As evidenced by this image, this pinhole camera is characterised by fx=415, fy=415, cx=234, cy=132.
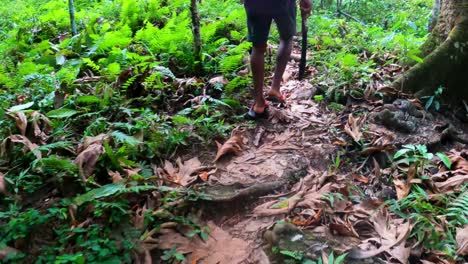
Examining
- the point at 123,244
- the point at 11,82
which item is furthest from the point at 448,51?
the point at 11,82

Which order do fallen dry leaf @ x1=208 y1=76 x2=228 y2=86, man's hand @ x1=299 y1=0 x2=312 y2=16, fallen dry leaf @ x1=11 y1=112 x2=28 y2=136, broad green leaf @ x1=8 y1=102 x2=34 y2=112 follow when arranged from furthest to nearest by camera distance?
1. fallen dry leaf @ x1=208 y1=76 x2=228 y2=86
2. man's hand @ x1=299 y1=0 x2=312 y2=16
3. broad green leaf @ x1=8 y1=102 x2=34 y2=112
4. fallen dry leaf @ x1=11 y1=112 x2=28 y2=136

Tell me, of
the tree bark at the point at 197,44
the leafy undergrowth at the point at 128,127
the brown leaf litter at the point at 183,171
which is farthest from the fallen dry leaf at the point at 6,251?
the tree bark at the point at 197,44

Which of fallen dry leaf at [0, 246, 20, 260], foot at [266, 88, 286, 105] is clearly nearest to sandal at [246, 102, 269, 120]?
foot at [266, 88, 286, 105]

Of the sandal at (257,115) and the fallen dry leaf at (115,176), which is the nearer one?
the fallen dry leaf at (115,176)

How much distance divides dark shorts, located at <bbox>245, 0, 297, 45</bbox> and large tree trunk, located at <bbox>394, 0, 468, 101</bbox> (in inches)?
62.1

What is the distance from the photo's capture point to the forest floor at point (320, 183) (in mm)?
2961

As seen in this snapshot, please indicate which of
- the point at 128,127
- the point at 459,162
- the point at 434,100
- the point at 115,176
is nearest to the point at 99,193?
the point at 115,176

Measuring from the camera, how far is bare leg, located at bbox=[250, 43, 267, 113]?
439 cm

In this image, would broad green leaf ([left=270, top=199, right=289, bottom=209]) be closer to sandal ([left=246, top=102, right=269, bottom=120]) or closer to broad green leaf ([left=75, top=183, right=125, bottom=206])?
broad green leaf ([left=75, top=183, right=125, bottom=206])

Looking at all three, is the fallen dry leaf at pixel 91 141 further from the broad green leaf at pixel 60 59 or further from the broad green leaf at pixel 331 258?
the broad green leaf at pixel 60 59

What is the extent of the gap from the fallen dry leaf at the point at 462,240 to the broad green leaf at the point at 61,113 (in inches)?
146

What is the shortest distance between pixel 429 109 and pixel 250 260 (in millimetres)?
2958

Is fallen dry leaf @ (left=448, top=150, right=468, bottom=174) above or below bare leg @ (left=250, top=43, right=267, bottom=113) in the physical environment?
below

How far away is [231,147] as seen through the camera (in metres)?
4.09
